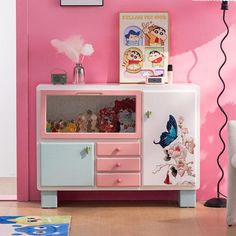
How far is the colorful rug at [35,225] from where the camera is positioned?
4.54 meters

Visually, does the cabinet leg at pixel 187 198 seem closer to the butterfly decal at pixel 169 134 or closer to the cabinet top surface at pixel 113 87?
the butterfly decal at pixel 169 134

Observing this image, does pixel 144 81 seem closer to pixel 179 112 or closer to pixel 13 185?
pixel 179 112

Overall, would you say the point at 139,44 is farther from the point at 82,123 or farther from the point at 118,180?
the point at 118,180

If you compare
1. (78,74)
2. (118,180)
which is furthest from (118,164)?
(78,74)

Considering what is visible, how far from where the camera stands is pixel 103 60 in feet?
18.0

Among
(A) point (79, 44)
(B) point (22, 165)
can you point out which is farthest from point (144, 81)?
(B) point (22, 165)

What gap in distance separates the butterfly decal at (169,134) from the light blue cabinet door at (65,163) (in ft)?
1.67

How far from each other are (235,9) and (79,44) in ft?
3.95

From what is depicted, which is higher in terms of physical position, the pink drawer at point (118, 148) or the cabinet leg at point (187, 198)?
the pink drawer at point (118, 148)

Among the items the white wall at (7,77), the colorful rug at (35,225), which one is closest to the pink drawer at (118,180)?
the colorful rug at (35,225)

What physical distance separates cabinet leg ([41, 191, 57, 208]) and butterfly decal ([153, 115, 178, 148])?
2.72ft

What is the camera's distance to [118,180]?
5262 millimetres

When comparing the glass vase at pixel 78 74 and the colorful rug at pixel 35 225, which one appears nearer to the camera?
the colorful rug at pixel 35 225

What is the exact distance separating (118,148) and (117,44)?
81cm
